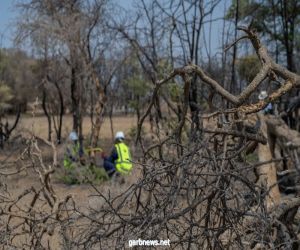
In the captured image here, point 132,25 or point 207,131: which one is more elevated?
point 132,25

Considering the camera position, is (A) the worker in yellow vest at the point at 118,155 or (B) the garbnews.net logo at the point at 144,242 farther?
(A) the worker in yellow vest at the point at 118,155

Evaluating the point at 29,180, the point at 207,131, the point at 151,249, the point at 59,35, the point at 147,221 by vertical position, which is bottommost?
the point at 29,180

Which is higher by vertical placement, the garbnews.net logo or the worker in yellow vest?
the garbnews.net logo

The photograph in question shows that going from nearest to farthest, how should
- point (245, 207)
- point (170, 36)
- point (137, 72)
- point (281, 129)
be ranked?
point (245, 207), point (281, 129), point (170, 36), point (137, 72)

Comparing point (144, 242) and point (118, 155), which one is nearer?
point (144, 242)

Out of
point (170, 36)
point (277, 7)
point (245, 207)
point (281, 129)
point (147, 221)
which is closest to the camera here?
point (147, 221)

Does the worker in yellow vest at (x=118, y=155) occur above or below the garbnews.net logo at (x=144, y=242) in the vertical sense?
below

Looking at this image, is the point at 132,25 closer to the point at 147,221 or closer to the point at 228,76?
the point at 228,76

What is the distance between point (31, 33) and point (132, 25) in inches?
109

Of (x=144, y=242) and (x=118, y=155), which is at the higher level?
(x=144, y=242)

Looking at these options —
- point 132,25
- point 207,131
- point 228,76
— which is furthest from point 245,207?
point 228,76

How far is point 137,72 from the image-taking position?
21641 mm

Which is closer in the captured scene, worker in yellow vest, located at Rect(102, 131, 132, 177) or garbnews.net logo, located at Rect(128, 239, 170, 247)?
garbnews.net logo, located at Rect(128, 239, 170, 247)

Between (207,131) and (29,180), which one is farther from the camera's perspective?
(29,180)
